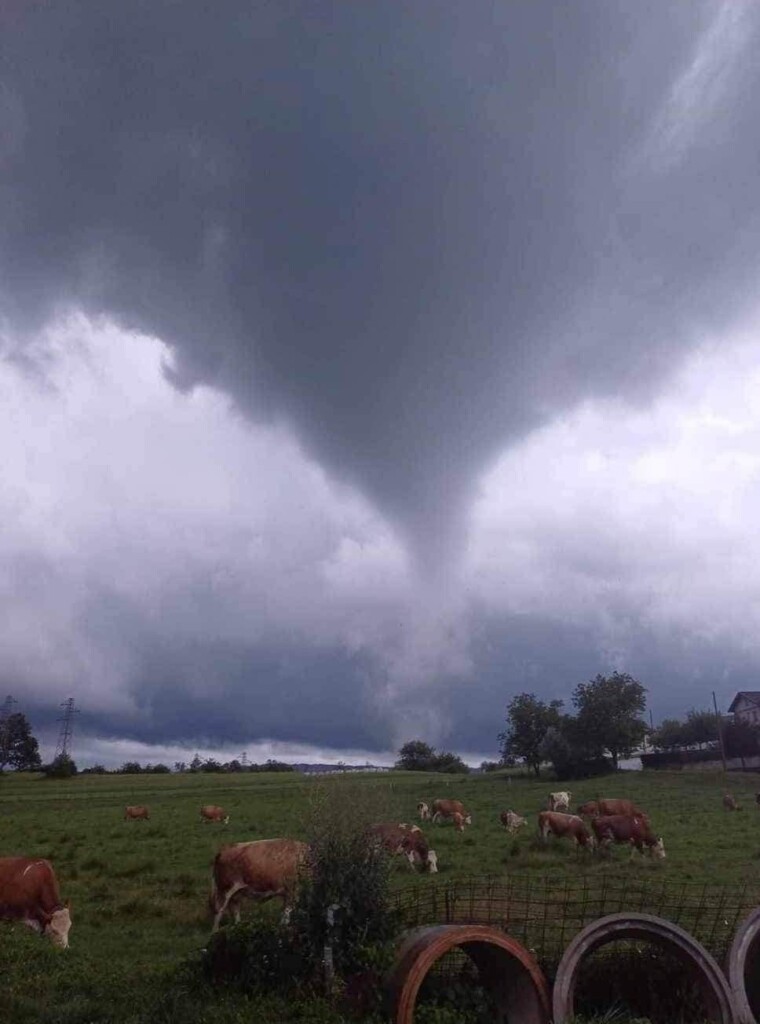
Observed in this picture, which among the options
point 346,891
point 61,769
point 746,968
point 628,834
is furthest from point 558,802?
point 61,769

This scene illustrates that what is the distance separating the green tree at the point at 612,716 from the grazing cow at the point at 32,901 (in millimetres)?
68429

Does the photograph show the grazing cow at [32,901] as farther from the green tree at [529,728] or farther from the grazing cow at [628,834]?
the green tree at [529,728]

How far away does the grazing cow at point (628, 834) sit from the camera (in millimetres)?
25748

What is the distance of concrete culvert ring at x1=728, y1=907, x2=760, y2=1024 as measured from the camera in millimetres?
9273

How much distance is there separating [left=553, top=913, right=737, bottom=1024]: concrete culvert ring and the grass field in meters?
2.71

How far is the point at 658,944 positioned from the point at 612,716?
72.6 meters

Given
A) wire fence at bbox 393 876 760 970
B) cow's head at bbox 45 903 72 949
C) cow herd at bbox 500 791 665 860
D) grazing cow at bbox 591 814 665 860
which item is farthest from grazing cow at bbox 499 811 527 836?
wire fence at bbox 393 876 760 970

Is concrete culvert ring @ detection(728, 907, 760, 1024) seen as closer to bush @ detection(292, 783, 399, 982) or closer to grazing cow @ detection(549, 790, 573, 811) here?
bush @ detection(292, 783, 399, 982)

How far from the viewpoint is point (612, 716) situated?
7881 centimetres

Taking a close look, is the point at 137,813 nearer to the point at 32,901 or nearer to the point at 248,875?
the point at 248,875

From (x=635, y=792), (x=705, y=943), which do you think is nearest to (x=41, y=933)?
(x=705, y=943)

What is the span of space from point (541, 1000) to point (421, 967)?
→ 1668mm

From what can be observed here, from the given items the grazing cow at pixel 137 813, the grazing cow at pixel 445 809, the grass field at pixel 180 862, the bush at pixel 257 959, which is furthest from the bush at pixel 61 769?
the bush at pixel 257 959

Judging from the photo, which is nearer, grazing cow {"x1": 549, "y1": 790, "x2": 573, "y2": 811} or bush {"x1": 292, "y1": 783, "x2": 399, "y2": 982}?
bush {"x1": 292, "y1": 783, "x2": 399, "y2": 982}
